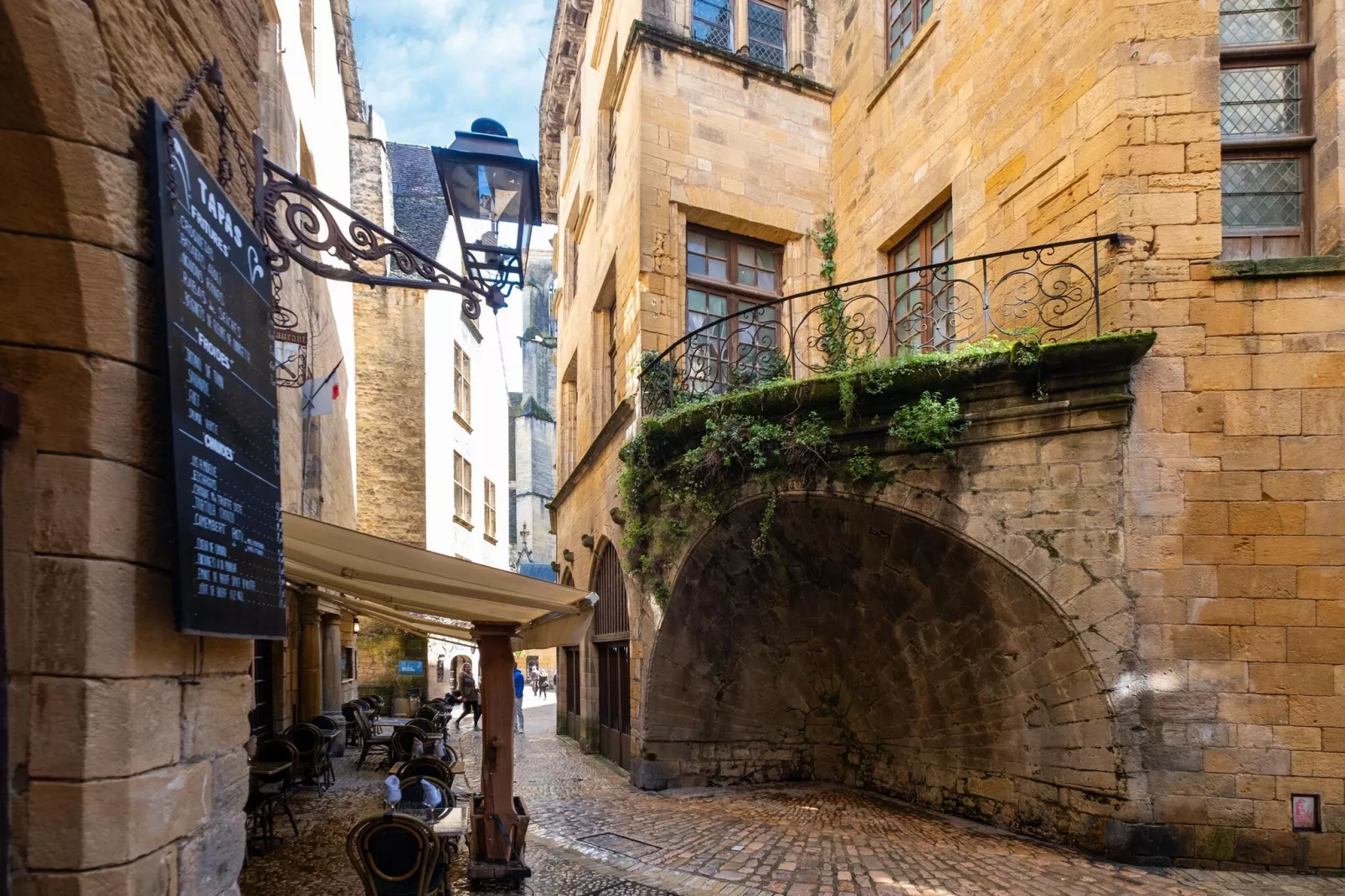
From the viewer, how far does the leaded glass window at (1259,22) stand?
6328 mm

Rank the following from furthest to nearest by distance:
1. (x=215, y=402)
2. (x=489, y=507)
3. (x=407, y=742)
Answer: (x=489, y=507), (x=407, y=742), (x=215, y=402)

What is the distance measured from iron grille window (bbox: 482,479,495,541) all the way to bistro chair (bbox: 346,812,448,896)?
21.1 m

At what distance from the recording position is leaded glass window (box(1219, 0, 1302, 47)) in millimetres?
6328

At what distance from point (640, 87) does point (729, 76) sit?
1305 mm

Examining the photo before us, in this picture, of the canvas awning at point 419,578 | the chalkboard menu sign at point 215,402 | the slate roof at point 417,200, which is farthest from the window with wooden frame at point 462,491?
the chalkboard menu sign at point 215,402

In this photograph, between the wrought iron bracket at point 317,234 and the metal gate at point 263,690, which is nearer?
the wrought iron bracket at point 317,234

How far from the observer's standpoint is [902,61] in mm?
9242

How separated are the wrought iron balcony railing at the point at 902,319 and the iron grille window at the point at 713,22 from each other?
363cm

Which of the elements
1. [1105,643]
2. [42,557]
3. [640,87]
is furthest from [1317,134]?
[42,557]

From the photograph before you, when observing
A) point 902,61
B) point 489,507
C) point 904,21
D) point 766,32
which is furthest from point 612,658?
point 489,507

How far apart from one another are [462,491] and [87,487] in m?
20.8

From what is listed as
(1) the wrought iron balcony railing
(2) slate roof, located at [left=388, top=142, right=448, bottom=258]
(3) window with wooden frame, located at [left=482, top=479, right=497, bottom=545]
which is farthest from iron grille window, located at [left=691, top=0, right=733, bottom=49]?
(3) window with wooden frame, located at [left=482, top=479, right=497, bottom=545]

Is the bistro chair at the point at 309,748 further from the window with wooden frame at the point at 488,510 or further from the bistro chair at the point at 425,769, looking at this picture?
the window with wooden frame at the point at 488,510

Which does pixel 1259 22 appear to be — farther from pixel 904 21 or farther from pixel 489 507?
pixel 489 507
